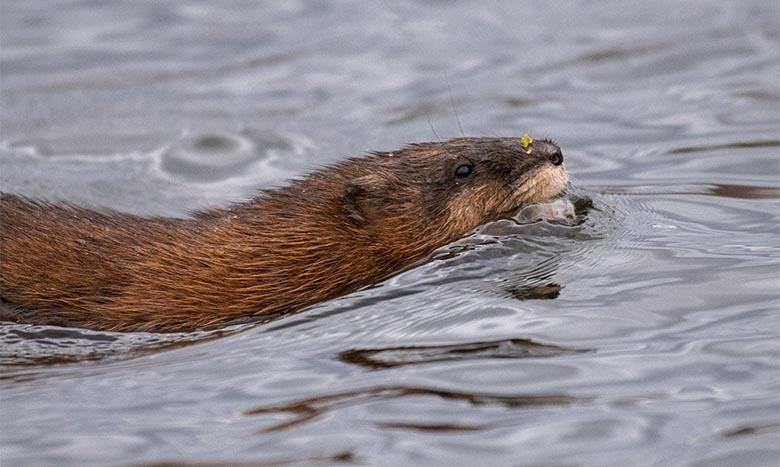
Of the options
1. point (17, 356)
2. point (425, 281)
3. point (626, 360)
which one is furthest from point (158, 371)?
point (626, 360)

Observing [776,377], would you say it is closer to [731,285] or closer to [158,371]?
[731,285]

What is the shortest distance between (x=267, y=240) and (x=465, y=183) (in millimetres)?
1479

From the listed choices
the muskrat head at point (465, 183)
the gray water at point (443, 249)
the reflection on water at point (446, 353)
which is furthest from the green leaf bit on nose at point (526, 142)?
the reflection on water at point (446, 353)

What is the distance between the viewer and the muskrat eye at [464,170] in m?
9.27

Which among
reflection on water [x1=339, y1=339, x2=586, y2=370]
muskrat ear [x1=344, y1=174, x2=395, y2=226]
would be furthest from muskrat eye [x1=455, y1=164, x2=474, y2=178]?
reflection on water [x1=339, y1=339, x2=586, y2=370]

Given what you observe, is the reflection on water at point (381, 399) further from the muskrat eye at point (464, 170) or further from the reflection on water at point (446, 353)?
the muskrat eye at point (464, 170)

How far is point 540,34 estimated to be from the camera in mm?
16141

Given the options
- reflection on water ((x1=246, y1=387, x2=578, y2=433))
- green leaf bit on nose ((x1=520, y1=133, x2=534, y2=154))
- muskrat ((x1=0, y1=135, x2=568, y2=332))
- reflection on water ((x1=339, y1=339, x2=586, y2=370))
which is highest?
green leaf bit on nose ((x1=520, y1=133, x2=534, y2=154))

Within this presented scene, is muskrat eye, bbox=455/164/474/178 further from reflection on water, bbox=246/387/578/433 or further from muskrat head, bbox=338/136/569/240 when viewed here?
reflection on water, bbox=246/387/578/433

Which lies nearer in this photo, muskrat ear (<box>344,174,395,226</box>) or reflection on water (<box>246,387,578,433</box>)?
reflection on water (<box>246,387,578,433</box>)

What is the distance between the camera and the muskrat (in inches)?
326

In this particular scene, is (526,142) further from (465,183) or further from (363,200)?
(363,200)

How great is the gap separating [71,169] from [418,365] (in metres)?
6.67

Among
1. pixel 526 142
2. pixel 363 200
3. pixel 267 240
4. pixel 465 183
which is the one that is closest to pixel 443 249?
pixel 465 183
